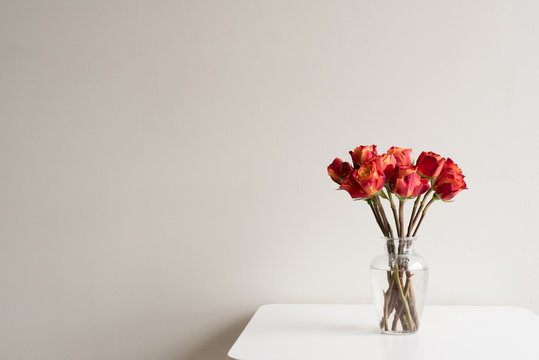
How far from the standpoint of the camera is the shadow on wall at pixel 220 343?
1.29 m

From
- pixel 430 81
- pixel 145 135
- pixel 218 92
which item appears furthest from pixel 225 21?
pixel 430 81

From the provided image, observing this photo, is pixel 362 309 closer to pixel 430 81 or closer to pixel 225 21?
pixel 430 81

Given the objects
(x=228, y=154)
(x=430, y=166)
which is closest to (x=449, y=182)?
(x=430, y=166)

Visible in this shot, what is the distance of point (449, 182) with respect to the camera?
2.98ft

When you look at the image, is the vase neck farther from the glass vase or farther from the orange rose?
the orange rose

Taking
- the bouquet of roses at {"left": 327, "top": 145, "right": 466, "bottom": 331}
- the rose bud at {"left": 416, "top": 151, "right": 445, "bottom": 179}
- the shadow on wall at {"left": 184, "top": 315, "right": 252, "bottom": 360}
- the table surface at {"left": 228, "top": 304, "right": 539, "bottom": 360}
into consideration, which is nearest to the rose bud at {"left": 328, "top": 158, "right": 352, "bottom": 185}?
the bouquet of roses at {"left": 327, "top": 145, "right": 466, "bottom": 331}

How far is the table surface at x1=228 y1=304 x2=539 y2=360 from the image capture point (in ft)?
2.79

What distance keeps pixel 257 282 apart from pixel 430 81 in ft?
2.17

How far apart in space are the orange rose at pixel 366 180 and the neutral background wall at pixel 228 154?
359 mm

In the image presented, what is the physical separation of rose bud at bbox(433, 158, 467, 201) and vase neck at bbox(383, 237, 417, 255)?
107mm

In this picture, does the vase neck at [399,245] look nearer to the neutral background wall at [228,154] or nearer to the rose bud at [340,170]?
the rose bud at [340,170]

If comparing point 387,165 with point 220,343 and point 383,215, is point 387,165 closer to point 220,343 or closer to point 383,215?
point 383,215

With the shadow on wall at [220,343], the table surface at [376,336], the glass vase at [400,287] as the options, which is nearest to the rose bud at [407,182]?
the glass vase at [400,287]

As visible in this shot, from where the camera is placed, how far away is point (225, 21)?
131cm
